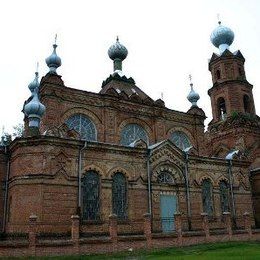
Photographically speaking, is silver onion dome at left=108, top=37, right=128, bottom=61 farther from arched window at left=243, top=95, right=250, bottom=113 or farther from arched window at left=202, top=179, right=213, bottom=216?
arched window at left=202, top=179, right=213, bottom=216

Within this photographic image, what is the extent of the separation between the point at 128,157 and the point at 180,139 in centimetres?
981

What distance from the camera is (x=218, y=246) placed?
57.8 feet

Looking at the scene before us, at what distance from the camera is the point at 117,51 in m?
32.1

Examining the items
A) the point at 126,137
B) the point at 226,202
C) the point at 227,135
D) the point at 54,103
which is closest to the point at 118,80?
the point at 126,137

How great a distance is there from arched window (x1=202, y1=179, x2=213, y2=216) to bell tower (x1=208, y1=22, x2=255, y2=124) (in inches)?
358

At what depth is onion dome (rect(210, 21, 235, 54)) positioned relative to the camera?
3362 cm

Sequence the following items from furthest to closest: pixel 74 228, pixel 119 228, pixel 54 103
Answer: pixel 54 103
pixel 119 228
pixel 74 228

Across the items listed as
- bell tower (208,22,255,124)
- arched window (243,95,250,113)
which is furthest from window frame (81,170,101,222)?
arched window (243,95,250,113)

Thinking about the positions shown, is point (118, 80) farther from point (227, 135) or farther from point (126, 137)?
point (227, 135)

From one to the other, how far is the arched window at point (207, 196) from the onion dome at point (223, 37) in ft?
47.1

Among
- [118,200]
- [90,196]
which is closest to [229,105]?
[118,200]

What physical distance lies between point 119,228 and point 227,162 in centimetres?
981

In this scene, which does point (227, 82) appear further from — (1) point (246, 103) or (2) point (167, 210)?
(2) point (167, 210)

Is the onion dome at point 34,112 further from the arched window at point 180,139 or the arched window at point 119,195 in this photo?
the arched window at point 180,139
